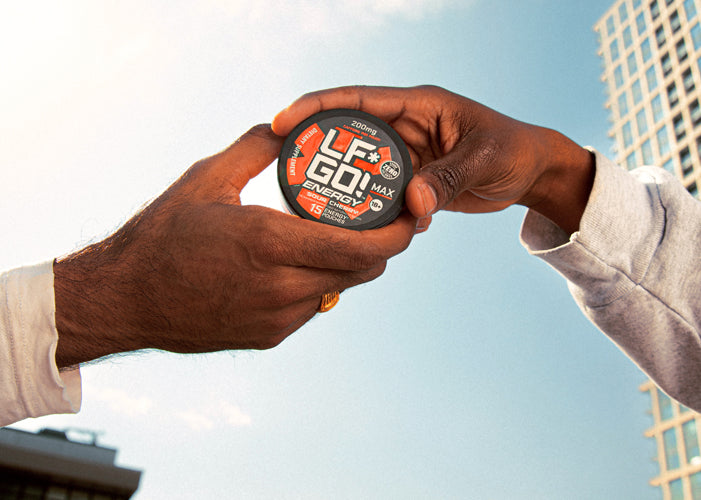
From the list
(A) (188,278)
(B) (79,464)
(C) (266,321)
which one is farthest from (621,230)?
(B) (79,464)

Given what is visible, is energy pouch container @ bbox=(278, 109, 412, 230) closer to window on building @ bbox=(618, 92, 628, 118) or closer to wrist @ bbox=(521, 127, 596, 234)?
wrist @ bbox=(521, 127, 596, 234)

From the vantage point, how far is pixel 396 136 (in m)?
3.08

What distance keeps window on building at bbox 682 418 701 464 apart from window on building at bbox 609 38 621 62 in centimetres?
4078

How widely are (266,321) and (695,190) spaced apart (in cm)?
5449

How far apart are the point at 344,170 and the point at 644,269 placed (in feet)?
5.41

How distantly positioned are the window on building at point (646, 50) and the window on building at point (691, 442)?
3622 centimetres

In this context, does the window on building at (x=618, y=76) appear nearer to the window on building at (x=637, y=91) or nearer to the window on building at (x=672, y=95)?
the window on building at (x=637, y=91)

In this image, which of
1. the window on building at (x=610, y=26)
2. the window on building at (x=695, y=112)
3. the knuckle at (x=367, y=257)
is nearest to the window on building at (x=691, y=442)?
the window on building at (x=695, y=112)

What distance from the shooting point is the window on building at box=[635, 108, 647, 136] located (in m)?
57.5

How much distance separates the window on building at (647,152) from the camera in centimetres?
5575

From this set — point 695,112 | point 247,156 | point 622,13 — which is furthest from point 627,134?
point 247,156

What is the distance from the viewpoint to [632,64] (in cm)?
6153

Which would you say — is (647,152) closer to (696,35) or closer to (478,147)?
(696,35)

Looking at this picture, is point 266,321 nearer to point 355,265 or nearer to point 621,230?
point 355,265
